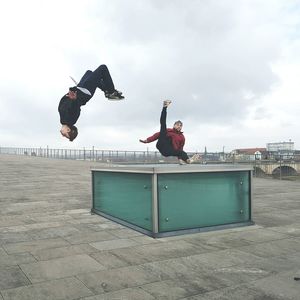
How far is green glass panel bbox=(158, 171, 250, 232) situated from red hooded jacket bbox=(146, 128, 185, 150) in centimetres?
72

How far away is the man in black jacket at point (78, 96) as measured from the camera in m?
4.38

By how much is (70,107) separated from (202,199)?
14.6ft

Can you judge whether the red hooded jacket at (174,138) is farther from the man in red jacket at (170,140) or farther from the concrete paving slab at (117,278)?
the concrete paving slab at (117,278)

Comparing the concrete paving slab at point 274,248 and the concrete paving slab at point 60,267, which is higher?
the concrete paving slab at point 60,267

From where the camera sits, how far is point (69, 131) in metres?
4.57

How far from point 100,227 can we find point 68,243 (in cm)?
154

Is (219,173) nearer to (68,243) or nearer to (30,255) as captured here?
(68,243)

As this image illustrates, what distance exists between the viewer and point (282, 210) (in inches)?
423

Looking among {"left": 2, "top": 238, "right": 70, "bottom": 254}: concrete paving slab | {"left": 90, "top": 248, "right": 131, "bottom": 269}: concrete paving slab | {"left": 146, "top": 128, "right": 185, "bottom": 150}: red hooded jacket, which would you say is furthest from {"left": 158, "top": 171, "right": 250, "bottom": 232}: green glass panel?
{"left": 2, "top": 238, "right": 70, "bottom": 254}: concrete paving slab

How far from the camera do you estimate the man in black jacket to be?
4.38 meters

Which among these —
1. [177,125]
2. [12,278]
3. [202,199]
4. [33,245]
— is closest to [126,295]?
[12,278]

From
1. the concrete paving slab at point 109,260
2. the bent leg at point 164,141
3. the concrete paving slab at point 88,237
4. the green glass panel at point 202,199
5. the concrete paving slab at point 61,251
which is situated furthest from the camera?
the bent leg at point 164,141

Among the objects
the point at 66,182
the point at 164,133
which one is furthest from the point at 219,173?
the point at 66,182

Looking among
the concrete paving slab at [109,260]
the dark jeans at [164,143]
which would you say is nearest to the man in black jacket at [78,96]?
the concrete paving slab at [109,260]
